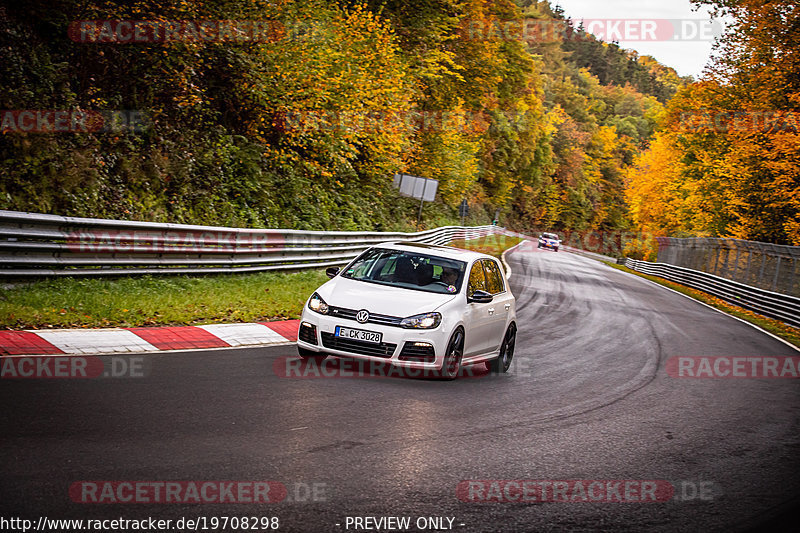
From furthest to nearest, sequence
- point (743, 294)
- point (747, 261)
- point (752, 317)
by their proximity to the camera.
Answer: point (747, 261), point (743, 294), point (752, 317)

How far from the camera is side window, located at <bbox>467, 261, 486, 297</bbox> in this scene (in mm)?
9667

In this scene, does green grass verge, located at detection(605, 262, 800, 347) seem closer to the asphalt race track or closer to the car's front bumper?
the asphalt race track

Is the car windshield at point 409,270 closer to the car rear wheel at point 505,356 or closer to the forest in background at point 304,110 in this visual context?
the car rear wheel at point 505,356

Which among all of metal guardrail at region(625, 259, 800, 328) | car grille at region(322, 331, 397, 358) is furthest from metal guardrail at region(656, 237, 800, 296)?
car grille at region(322, 331, 397, 358)

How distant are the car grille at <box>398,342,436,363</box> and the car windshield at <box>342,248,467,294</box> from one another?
101cm

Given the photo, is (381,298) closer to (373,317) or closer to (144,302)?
(373,317)

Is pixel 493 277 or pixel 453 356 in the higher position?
pixel 493 277

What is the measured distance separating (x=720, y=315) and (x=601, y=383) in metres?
17.0

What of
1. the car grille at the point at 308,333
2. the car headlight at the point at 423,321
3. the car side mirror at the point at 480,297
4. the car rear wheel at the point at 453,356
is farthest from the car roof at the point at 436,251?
the car grille at the point at 308,333

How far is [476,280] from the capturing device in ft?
32.8

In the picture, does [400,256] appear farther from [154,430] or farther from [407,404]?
[154,430]

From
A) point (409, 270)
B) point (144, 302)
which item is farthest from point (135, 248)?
point (409, 270)

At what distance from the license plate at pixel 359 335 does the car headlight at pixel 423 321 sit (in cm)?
31

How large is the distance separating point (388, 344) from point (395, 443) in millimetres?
2277
